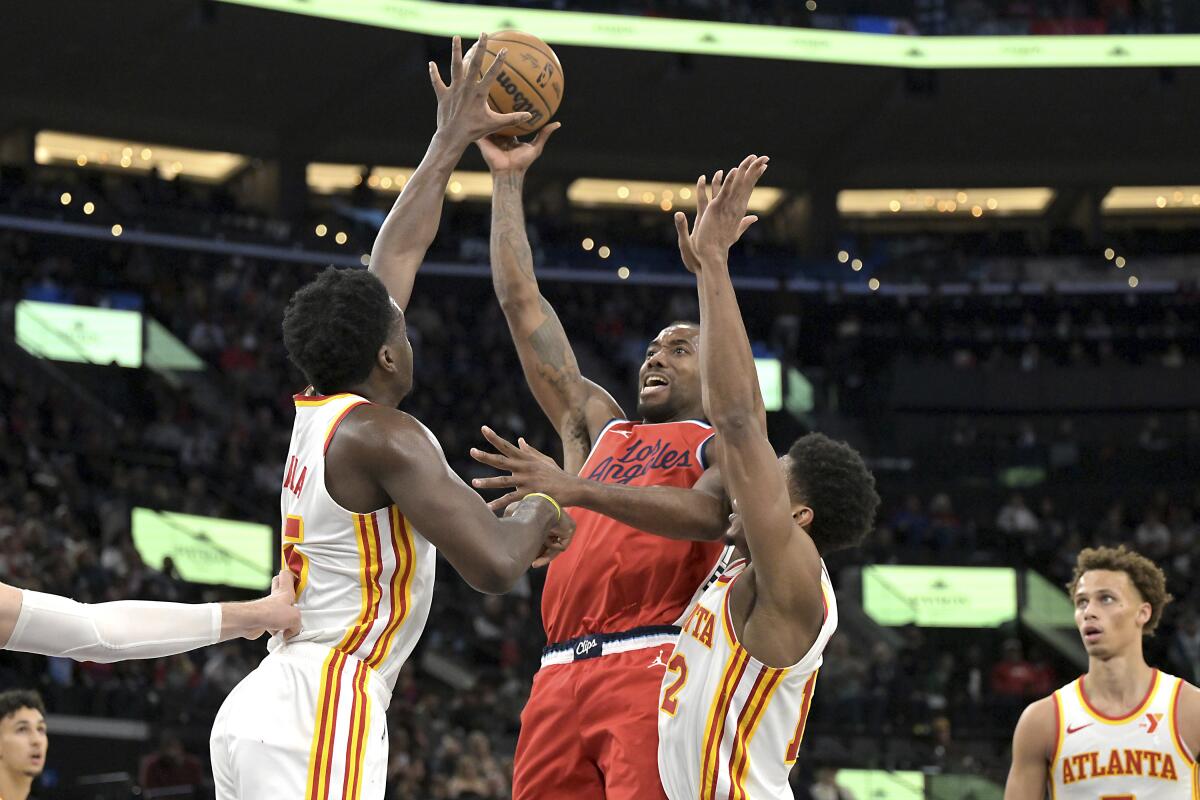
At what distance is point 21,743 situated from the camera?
6414mm

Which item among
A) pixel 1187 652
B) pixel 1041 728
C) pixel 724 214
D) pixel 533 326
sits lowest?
pixel 1041 728

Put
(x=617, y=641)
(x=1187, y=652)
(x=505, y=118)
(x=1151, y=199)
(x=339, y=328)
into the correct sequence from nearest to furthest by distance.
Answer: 1. (x=339, y=328)
2. (x=617, y=641)
3. (x=505, y=118)
4. (x=1187, y=652)
5. (x=1151, y=199)

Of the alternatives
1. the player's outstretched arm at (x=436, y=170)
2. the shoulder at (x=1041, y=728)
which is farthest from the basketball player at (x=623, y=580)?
the shoulder at (x=1041, y=728)

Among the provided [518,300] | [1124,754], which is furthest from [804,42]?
[1124,754]

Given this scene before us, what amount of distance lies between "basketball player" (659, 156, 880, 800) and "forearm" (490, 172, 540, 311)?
1.49 m

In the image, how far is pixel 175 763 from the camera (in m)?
11.9

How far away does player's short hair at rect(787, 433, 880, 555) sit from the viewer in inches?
181

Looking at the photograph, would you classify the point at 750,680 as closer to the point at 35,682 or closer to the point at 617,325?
the point at 35,682

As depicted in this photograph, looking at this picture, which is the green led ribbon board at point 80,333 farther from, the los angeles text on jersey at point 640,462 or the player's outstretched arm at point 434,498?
the player's outstretched arm at point 434,498

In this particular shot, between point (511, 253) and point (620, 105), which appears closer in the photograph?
point (511, 253)

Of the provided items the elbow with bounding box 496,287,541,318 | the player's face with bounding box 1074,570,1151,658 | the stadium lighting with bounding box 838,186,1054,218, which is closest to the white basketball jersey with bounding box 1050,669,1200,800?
the player's face with bounding box 1074,570,1151,658

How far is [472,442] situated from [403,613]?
16703mm

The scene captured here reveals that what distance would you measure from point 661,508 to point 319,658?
4.00ft

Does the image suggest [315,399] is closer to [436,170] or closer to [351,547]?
[351,547]
